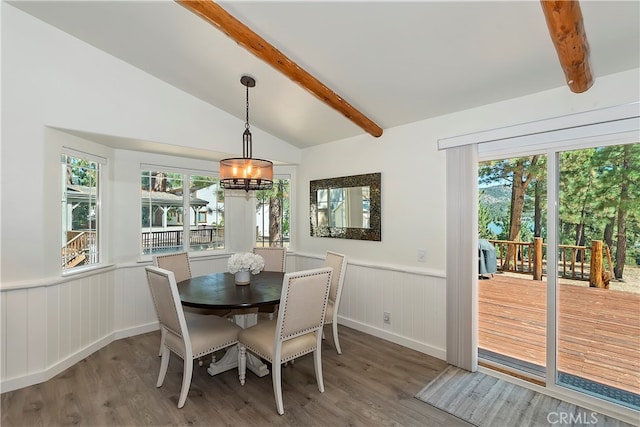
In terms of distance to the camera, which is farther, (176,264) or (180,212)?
(180,212)

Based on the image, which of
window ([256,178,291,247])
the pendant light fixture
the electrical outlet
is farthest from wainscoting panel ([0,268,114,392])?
the electrical outlet

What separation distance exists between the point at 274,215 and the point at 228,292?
2289mm

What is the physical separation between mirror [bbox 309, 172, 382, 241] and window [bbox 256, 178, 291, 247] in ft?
1.73

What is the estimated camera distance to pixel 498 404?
236 centimetres

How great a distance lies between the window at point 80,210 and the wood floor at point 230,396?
1.04m

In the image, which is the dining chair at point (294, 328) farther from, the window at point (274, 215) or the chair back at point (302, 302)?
the window at point (274, 215)

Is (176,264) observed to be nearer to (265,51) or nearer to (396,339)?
(265,51)

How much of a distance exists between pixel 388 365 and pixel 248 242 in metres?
2.73

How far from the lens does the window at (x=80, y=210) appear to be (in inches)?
122

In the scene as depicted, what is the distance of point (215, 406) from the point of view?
2.35 metres

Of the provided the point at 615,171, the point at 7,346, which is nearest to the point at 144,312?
→ the point at 7,346

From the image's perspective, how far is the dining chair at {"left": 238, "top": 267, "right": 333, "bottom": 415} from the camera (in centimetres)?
224

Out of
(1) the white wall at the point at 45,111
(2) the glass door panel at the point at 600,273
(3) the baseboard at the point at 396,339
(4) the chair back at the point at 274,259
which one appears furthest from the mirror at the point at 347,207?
(1) the white wall at the point at 45,111

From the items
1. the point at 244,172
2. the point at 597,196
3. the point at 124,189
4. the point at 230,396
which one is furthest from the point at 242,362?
the point at 597,196
